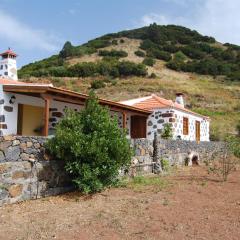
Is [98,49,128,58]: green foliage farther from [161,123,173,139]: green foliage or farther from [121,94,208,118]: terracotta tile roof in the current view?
[161,123,173,139]: green foliage

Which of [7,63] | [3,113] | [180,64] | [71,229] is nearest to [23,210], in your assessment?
[71,229]

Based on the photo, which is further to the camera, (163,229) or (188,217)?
(188,217)

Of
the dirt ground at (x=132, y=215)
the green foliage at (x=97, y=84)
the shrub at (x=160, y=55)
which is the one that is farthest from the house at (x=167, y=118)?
the shrub at (x=160, y=55)

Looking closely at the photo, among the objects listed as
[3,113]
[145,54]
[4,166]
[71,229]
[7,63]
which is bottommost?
[71,229]

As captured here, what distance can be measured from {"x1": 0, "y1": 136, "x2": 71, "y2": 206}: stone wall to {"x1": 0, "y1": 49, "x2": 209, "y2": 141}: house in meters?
2.77

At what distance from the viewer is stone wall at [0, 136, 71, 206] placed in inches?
352

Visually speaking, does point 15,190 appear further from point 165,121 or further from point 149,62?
point 149,62

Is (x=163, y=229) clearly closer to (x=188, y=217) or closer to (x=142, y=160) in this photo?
(x=188, y=217)

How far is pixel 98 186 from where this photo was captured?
977 cm

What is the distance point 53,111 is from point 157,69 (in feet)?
120

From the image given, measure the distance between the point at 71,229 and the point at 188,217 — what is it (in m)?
2.30

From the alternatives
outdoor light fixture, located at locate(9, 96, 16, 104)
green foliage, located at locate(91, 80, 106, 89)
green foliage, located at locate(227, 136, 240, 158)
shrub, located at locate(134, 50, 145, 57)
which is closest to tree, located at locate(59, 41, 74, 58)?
shrub, located at locate(134, 50, 145, 57)

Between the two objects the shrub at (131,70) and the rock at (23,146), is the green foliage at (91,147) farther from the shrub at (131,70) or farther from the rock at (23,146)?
the shrub at (131,70)

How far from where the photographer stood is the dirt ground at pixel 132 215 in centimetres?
679
